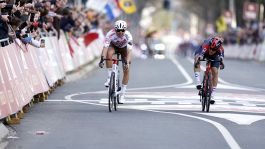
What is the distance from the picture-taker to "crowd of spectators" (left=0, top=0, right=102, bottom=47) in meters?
18.2

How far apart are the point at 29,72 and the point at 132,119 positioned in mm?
2927

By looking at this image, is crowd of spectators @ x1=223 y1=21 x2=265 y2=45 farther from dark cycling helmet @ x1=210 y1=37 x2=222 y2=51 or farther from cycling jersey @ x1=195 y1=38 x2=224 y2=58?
dark cycling helmet @ x1=210 y1=37 x2=222 y2=51

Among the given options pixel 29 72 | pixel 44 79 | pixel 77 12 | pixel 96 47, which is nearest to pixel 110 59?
pixel 29 72

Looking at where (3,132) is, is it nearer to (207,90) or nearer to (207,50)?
(207,90)

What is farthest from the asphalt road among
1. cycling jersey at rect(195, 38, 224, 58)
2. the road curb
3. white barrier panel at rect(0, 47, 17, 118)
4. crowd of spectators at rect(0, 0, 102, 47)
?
crowd of spectators at rect(0, 0, 102, 47)

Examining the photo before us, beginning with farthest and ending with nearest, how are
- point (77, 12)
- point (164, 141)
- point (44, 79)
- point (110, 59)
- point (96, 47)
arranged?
point (96, 47), point (77, 12), point (44, 79), point (110, 59), point (164, 141)

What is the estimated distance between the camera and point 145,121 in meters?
17.3

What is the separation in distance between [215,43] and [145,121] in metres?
3.20

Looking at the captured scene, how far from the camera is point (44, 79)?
2217cm

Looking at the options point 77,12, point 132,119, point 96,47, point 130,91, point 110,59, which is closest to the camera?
point 132,119

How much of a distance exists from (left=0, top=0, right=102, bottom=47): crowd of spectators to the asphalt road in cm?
139

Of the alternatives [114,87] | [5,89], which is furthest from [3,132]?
[114,87]

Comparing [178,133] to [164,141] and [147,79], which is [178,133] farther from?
[147,79]

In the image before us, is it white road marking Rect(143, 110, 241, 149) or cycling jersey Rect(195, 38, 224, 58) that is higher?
cycling jersey Rect(195, 38, 224, 58)
